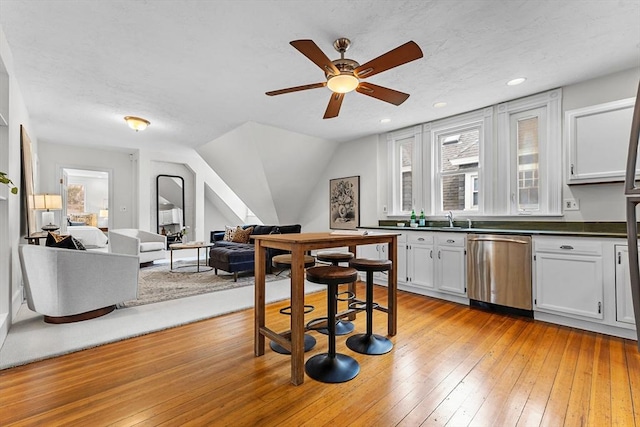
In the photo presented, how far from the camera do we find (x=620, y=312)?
2584 mm

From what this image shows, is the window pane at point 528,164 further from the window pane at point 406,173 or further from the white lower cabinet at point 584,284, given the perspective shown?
the window pane at point 406,173

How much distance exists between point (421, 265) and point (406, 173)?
159cm

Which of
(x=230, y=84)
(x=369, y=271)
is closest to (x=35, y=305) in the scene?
(x=230, y=84)

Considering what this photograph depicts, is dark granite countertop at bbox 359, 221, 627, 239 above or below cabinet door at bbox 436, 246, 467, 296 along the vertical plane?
above

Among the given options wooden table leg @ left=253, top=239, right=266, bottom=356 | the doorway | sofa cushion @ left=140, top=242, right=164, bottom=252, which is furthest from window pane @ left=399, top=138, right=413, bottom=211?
the doorway

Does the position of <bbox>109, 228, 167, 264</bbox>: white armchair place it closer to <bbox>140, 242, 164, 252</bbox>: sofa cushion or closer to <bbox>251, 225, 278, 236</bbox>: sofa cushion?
<bbox>140, 242, 164, 252</bbox>: sofa cushion

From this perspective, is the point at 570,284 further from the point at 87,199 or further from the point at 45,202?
the point at 87,199

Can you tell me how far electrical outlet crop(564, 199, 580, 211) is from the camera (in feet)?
10.4

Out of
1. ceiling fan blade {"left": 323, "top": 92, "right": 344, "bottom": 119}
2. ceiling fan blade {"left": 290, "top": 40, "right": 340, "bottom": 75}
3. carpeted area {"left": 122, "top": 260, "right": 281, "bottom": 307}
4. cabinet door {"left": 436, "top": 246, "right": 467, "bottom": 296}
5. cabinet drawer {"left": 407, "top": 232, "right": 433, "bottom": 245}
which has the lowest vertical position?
carpeted area {"left": 122, "top": 260, "right": 281, "bottom": 307}

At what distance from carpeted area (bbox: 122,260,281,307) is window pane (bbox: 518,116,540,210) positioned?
12.0 ft

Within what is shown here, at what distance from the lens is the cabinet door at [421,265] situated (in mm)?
3947

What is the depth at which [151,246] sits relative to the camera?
575cm

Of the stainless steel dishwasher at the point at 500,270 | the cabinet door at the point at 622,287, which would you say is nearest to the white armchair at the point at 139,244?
the stainless steel dishwasher at the point at 500,270

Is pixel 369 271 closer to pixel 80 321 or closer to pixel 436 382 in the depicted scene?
pixel 436 382
